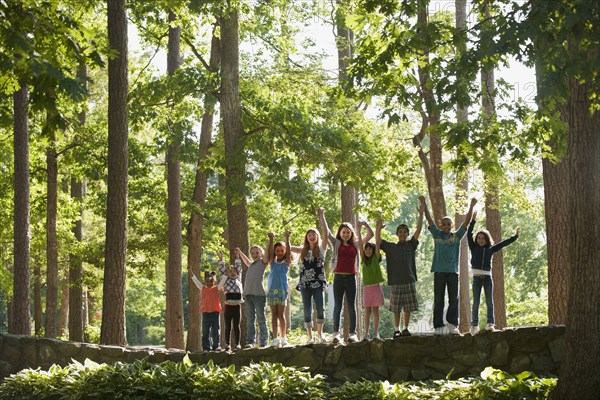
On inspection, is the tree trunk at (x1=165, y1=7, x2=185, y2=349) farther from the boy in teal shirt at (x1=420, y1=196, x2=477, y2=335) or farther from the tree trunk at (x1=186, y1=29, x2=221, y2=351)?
the boy in teal shirt at (x1=420, y1=196, x2=477, y2=335)

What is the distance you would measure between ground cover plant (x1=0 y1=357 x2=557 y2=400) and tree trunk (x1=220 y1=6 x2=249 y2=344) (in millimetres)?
5190

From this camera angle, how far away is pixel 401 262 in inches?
500

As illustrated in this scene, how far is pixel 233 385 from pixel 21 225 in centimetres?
1037

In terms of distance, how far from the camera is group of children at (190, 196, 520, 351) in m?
12.4

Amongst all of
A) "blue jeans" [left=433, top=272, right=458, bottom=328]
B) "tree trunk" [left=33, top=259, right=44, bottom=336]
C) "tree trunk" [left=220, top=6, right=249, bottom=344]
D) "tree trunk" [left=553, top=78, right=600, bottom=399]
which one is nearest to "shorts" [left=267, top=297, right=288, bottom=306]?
"blue jeans" [left=433, top=272, right=458, bottom=328]

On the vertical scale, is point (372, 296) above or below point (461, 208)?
below

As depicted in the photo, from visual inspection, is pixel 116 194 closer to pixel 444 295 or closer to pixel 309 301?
pixel 309 301

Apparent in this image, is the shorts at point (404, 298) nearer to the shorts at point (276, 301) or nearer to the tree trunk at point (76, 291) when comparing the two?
the shorts at point (276, 301)

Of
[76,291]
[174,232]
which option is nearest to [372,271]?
[174,232]

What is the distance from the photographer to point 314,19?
997 inches

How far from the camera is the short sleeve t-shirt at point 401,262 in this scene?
499 inches

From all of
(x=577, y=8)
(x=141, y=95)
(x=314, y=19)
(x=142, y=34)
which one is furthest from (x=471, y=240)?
(x=314, y=19)

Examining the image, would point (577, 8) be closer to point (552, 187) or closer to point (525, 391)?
point (525, 391)

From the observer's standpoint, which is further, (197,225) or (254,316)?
(197,225)
